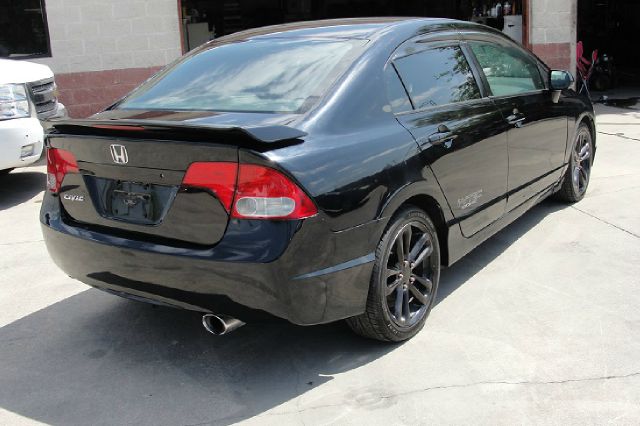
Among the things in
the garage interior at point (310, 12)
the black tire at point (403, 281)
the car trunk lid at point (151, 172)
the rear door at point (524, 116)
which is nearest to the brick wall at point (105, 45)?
the garage interior at point (310, 12)

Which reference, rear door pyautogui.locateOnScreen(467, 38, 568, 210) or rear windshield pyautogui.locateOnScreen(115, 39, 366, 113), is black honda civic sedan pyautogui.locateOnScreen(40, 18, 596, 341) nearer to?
rear windshield pyautogui.locateOnScreen(115, 39, 366, 113)

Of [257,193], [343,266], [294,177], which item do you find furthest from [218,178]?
[343,266]

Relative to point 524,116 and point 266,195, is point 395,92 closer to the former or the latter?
point 266,195

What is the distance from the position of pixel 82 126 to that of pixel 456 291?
8.14 ft

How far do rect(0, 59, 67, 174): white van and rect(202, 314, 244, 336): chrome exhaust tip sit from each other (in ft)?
14.9

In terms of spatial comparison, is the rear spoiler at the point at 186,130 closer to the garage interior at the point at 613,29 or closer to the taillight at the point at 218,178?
the taillight at the point at 218,178

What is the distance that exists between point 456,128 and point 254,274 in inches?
67.7

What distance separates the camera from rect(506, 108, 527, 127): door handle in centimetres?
471

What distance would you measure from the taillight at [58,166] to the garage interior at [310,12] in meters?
8.29

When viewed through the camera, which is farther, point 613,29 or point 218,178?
point 613,29

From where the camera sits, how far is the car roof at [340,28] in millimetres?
3977

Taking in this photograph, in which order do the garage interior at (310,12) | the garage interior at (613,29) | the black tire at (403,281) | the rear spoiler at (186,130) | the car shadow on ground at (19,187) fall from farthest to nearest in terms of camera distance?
the garage interior at (613,29) → the garage interior at (310,12) → the car shadow on ground at (19,187) → the black tire at (403,281) → the rear spoiler at (186,130)

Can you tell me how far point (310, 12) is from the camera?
64.8 ft

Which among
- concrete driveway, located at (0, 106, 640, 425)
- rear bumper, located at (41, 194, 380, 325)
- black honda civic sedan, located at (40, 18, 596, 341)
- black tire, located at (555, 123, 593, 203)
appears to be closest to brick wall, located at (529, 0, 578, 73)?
black tire, located at (555, 123, 593, 203)
